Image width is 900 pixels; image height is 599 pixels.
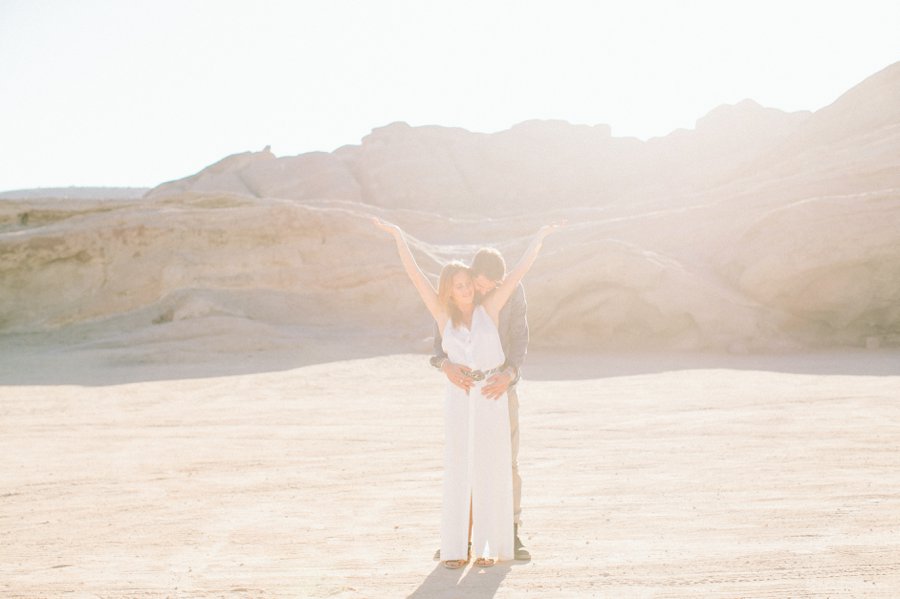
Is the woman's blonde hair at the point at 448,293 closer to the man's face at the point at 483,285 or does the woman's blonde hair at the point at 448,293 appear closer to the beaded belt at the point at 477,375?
the man's face at the point at 483,285

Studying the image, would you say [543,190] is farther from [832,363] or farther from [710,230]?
[832,363]

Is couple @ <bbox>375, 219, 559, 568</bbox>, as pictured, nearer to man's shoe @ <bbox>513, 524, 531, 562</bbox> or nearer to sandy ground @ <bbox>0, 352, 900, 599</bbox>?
man's shoe @ <bbox>513, 524, 531, 562</bbox>

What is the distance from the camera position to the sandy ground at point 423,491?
425 centimetres

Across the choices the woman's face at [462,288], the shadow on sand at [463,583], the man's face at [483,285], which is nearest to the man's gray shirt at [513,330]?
the man's face at [483,285]

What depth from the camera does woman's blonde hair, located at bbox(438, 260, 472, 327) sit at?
15.3 feet

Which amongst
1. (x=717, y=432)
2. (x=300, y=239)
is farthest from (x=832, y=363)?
(x=300, y=239)

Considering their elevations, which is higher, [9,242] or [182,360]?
[9,242]

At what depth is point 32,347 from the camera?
58.6 feet

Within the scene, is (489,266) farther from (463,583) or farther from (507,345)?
(463,583)

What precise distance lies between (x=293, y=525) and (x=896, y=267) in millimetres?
13741

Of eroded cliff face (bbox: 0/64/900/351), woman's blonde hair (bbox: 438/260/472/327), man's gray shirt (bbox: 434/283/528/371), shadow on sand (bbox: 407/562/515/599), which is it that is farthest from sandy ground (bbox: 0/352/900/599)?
eroded cliff face (bbox: 0/64/900/351)

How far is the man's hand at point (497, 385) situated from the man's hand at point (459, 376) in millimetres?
89

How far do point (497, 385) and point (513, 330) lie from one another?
36cm

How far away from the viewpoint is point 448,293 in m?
4.66
